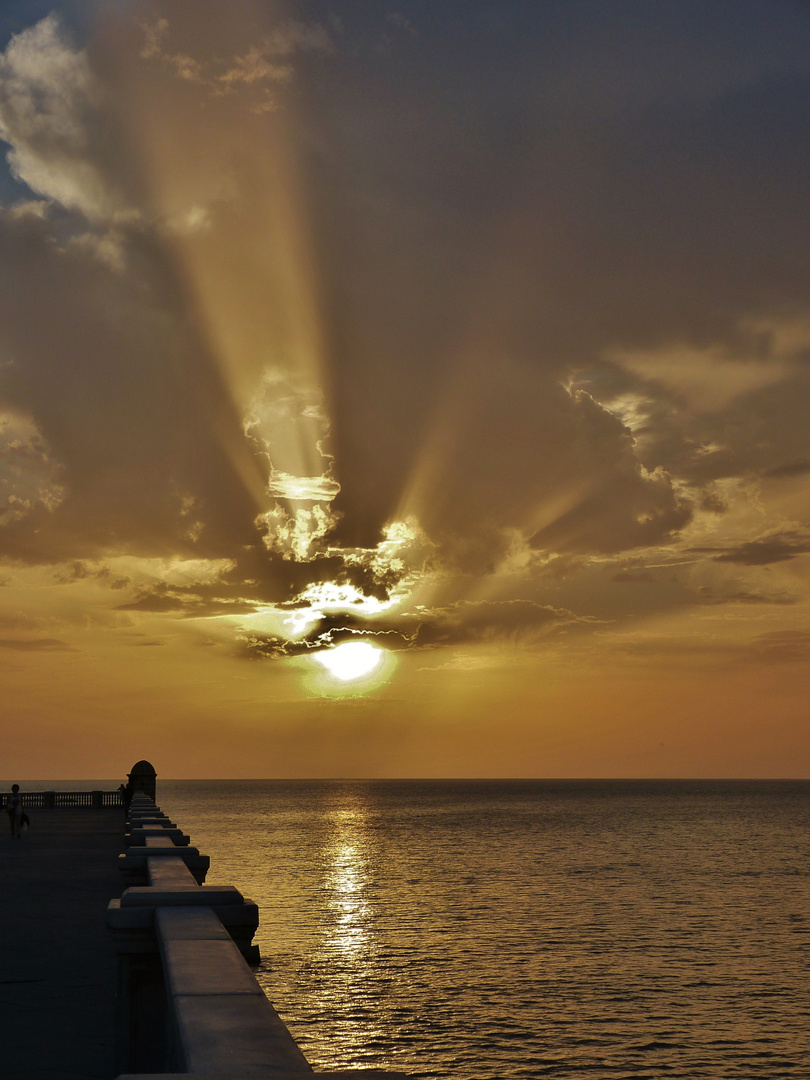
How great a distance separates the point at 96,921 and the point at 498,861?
68422 mm

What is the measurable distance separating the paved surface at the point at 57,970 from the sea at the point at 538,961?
9337 mm

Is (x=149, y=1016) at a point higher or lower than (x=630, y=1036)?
higher

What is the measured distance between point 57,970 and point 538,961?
97.9 feet

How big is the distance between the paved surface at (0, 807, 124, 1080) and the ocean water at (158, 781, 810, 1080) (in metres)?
9.68

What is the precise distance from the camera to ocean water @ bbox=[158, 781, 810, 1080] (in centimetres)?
2673

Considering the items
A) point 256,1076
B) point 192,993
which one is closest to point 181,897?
point 192,993

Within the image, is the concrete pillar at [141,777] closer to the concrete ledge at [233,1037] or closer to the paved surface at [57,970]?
the paved surface at [57,970]

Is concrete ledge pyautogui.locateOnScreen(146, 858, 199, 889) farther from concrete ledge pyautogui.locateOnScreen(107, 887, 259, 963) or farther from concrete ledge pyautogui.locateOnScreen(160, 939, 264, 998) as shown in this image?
concrete ledge pyautogui.locateOnScreen(160, 939, 264, 998)

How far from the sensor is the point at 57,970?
11.5 meters

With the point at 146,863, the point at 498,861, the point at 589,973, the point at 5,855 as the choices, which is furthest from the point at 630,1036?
the point at 498,861

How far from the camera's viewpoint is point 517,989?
33.2 metres

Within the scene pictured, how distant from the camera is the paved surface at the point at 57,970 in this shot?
862cm

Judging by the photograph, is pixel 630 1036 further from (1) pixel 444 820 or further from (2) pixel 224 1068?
(1) pixel 444 820

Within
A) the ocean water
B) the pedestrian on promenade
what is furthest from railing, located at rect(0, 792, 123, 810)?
the pedestrian on promenade
